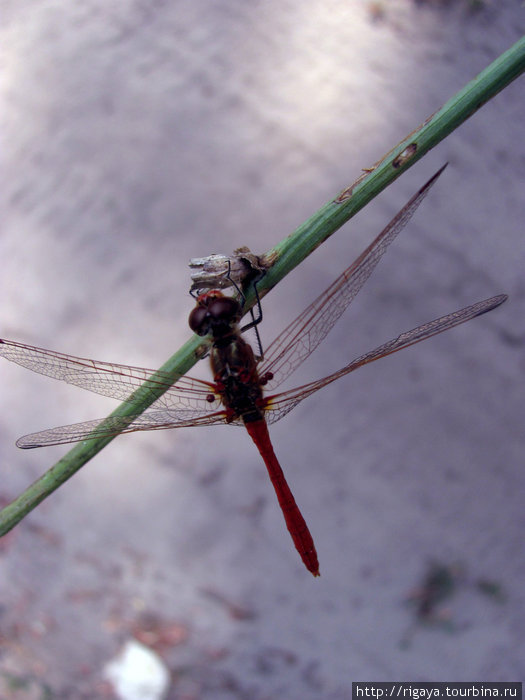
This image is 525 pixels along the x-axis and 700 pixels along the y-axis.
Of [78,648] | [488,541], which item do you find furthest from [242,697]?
[488,541]

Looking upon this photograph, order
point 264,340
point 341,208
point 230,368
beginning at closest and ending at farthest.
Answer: point 341,208 < point 230,368 < point 264,340

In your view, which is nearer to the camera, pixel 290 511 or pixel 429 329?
pixel 429 329

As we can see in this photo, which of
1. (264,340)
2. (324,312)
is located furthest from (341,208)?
(264,340)

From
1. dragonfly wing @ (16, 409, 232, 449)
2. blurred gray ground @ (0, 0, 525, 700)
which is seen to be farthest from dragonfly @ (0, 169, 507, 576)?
blurred gray ground @ (0, 0, 525, 700)

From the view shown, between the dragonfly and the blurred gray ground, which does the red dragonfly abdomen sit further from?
the blurred gray ground

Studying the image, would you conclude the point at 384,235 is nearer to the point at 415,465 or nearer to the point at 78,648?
the point at 415,465

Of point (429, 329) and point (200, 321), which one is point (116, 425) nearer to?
point (200, 321)
